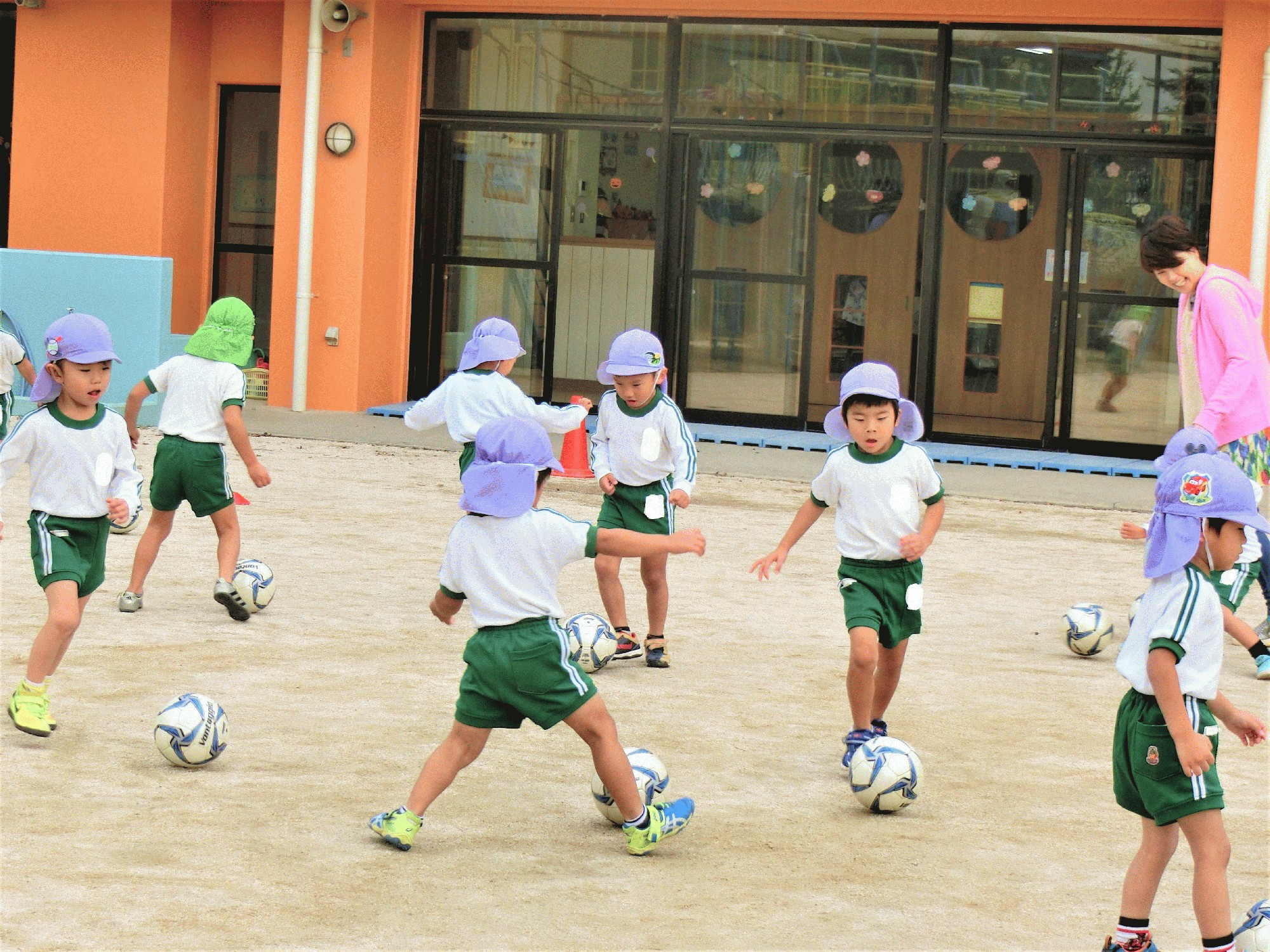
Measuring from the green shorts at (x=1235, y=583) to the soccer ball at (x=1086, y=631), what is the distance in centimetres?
84

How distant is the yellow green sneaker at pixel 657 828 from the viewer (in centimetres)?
504

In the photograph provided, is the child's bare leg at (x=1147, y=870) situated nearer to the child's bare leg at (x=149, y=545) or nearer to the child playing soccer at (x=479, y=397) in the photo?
the child playing soccer at (x=479, y=397)

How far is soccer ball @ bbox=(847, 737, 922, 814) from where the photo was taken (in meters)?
5.52

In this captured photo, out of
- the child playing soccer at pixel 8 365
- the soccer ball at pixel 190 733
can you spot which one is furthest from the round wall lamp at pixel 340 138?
the soccer ball at pixel 190 733

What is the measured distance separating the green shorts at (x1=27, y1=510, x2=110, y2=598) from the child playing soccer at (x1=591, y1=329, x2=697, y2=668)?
220 cm

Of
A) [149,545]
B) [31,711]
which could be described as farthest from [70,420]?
[149,545]

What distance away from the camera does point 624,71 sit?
16922mm

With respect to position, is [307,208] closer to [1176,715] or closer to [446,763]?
[446,763]

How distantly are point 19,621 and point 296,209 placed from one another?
9950 millimetres

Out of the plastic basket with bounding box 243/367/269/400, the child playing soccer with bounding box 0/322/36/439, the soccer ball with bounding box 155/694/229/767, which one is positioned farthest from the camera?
the plastic basket with bounding box 243/367/269/400

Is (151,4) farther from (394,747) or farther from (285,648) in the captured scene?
(394,747)

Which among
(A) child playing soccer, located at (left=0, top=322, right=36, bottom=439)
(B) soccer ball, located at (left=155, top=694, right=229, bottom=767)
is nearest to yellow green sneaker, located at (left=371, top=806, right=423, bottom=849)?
(B) soccer ball, located at (left=155, top=694, right=229, bottom=767)

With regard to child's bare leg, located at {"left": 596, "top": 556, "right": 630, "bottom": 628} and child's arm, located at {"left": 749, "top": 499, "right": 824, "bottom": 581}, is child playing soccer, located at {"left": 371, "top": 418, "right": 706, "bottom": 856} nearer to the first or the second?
child's arm, located at {"left": 749, "top": 499, "right": 824, "bottom": 581}

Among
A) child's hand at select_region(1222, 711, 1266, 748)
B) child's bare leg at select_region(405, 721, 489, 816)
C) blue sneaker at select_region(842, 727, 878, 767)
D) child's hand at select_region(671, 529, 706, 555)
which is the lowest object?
blue sneaker at select_region(842, 727, 878, 767)
